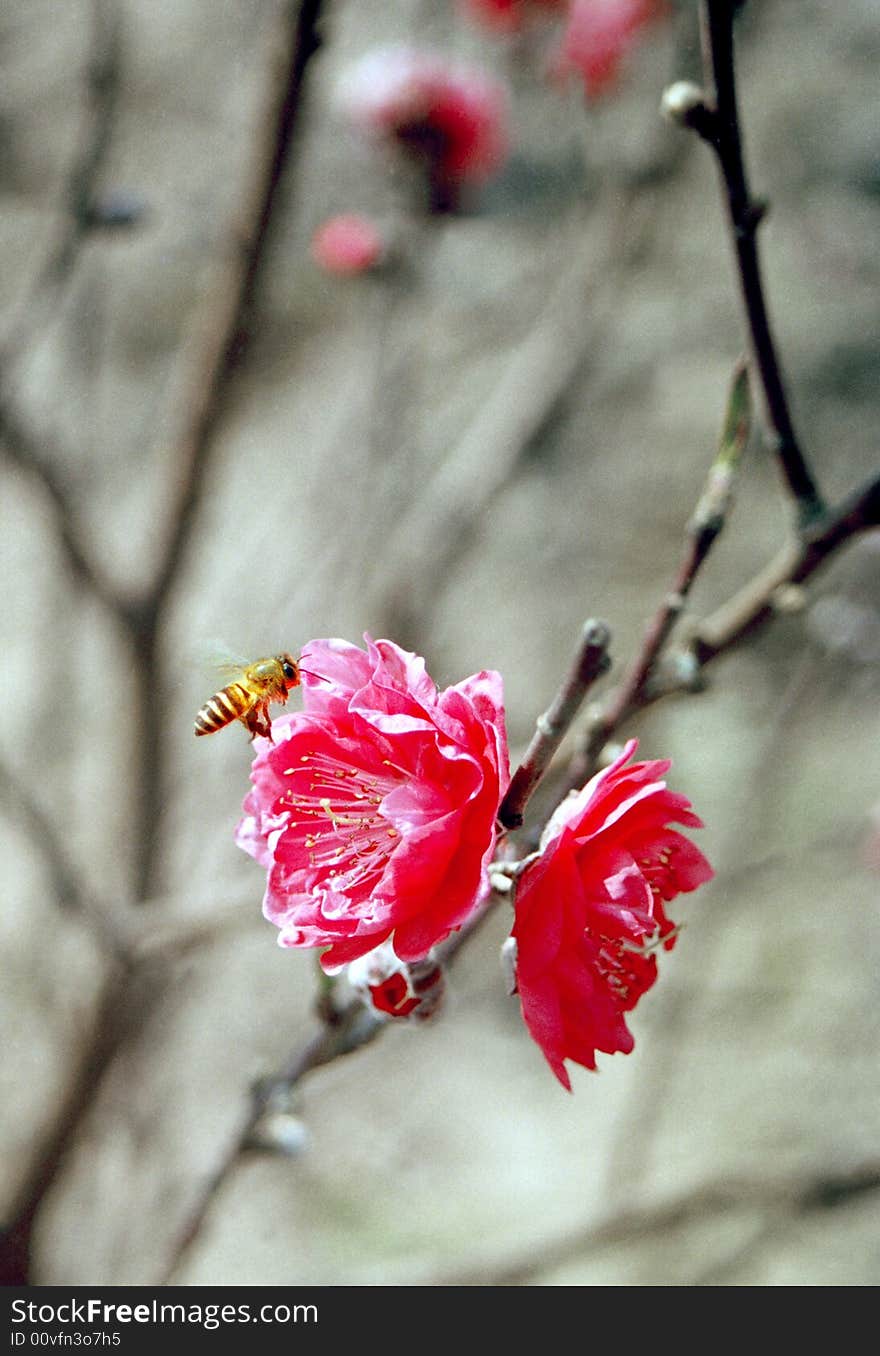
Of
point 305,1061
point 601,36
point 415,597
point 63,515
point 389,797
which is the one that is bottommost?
point 415,597

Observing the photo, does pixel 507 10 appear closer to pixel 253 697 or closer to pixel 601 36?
pixel 601 36

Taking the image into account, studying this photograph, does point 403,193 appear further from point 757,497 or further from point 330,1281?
point 330,1281

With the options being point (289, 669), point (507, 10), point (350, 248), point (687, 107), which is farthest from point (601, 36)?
point (289, 669)

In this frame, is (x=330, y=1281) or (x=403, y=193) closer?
(x=403, y=193)

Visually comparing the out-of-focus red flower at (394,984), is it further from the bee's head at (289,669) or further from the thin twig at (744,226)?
the thin twig at (744,226)

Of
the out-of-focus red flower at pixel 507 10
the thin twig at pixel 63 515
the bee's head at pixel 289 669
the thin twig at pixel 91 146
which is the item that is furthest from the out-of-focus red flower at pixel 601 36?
the bee's head at pixel 289 669

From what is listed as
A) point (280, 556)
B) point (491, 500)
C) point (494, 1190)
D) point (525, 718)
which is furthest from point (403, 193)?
point (494, 1190)
